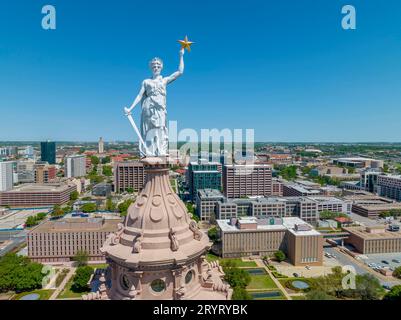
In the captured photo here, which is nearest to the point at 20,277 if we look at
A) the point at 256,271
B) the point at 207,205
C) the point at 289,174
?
the point at 256,271

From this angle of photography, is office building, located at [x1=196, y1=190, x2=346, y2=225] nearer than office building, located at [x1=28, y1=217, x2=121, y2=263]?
No

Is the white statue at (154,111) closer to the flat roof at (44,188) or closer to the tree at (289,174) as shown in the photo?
the flat roof at (44,188)

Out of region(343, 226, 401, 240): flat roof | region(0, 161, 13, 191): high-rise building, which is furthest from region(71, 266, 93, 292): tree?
region(0, 161, 13, 191): high-rise building

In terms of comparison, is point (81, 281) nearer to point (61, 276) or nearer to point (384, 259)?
point (61, 276)

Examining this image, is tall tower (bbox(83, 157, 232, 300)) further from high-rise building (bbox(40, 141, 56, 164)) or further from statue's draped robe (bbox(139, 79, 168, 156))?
high-rise building (bbox(40, 141, 56, 164))

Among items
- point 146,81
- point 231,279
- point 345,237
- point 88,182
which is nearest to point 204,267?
point 146,81
